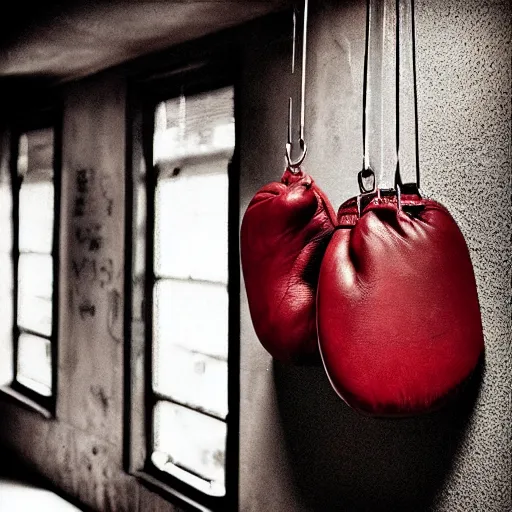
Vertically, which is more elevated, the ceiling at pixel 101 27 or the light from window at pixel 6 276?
the ceiling at pixel 101 27

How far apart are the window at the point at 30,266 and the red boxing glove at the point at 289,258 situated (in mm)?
2481

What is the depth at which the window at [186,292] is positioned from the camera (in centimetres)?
270

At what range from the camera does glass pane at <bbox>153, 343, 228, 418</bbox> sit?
271 centimetres

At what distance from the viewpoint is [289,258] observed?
159 cm

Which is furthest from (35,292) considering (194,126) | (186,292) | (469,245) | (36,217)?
(469,245)

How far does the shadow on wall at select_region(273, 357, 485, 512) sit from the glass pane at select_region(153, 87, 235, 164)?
3.45 feet

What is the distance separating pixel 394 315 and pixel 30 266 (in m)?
3.42

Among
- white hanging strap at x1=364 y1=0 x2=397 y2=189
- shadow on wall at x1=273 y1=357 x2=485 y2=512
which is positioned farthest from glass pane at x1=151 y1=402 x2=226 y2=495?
white hanging strap at x1=364 y1=0 x2=397 y2=189

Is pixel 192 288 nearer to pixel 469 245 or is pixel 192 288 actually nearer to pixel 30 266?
pixel 469 245

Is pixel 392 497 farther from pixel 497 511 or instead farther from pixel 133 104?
pixel 133 104

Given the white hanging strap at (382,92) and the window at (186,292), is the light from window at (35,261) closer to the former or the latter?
the window at (186,292)

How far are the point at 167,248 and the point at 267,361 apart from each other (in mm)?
960

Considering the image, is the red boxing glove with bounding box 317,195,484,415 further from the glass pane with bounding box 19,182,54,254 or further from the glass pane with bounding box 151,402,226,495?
the glass pane with bounding box 19,182,54,254

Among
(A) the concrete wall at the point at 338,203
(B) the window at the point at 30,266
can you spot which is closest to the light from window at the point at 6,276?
(B) the window at the point at 30,266
